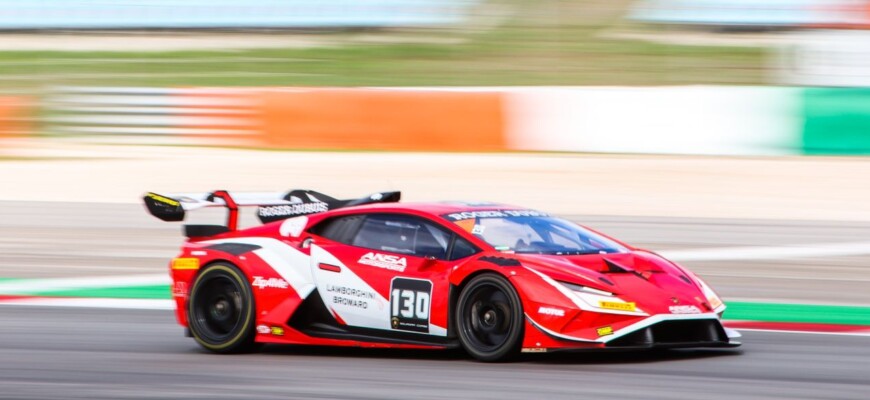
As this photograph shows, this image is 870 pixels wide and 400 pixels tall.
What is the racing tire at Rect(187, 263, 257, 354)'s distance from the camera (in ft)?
27.8

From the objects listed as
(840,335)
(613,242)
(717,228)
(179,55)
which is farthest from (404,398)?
(179,55)

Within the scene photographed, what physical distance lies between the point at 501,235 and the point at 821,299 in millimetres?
4339

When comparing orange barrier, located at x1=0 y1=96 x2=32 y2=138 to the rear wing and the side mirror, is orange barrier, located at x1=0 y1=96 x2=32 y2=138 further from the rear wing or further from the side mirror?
the side mirror

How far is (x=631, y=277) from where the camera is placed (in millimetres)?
7531

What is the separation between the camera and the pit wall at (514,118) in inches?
854

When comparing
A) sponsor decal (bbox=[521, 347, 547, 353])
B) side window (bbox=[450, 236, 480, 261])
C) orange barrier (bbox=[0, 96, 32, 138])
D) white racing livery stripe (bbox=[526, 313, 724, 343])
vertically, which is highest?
orange barrier (bbox=[0, 96, 32, 138])


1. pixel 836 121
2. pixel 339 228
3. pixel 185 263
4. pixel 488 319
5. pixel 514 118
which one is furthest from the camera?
pixel 514 118

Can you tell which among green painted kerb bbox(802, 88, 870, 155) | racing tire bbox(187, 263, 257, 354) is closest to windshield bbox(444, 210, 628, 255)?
racing tire bbox(187, 263, 257, 354)

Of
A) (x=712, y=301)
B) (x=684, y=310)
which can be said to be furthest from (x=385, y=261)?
(x=712, y=301)

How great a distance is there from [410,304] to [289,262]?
0.98m

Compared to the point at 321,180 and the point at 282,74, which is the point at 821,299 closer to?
the point at 321,180

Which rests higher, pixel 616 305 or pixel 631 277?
pixel 631 277

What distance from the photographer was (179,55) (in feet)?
108

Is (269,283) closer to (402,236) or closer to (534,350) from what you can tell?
(402,236)
